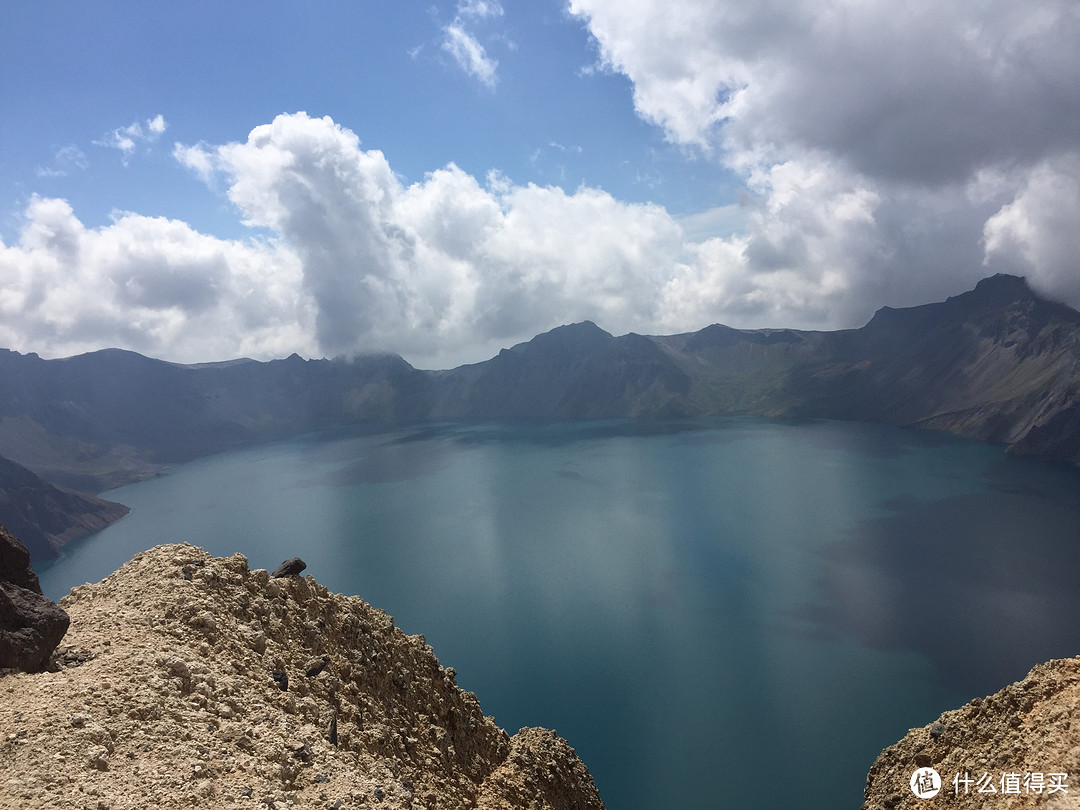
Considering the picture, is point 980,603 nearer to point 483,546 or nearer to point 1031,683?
point 1031,683

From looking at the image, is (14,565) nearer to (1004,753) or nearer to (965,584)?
(1004,753)

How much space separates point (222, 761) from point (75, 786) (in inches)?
87.1

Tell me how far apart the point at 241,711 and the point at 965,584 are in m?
78.4

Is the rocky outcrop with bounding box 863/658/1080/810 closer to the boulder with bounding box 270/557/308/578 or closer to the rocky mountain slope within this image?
the boulder with bounding box 270/557/308/578

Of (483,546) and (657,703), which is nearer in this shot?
(657,703)

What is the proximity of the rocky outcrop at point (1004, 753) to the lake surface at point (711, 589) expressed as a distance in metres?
18.8

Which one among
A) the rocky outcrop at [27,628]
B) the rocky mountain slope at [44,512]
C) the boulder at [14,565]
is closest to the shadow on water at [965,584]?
the rocky outcrop at [27,628]

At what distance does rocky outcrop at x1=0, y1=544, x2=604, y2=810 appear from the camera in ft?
31.0

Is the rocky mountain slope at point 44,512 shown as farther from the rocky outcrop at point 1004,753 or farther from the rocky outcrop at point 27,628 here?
the rocky outcrop at point 1004,753

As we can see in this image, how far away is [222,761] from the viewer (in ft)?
33.9

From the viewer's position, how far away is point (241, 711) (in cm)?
1193

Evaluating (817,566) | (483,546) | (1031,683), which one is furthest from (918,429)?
(1031,683)

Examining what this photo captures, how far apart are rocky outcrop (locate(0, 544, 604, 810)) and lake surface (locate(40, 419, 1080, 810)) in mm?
23719

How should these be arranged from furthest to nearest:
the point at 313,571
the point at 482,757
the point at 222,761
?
the point at 313,571
the point at 482,757
the point at 222,761
